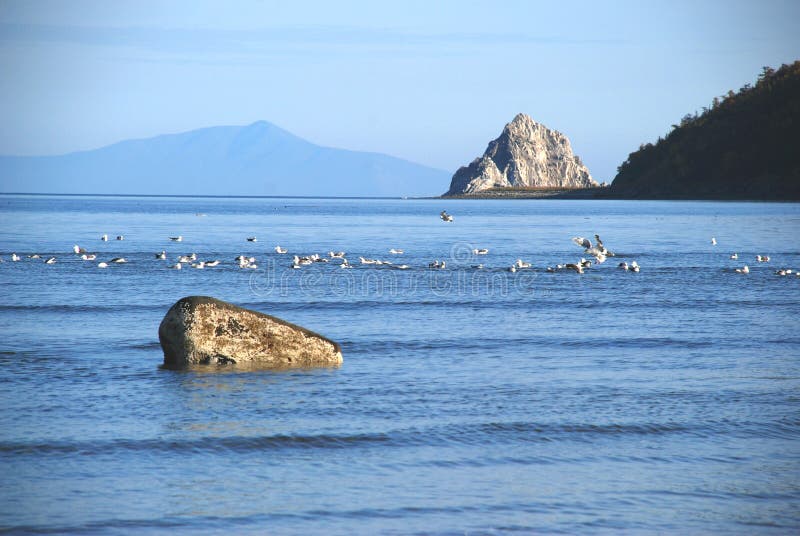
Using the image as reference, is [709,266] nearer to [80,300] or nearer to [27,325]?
[80,300]

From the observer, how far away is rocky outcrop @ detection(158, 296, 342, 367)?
19.9 metres

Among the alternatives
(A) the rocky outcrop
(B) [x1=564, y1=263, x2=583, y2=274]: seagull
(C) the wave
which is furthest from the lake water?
(B) [x1=564, y1=263, x2=583, y2=274]: seagull

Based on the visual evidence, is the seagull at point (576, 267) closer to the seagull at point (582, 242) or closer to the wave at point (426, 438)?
the seagull at point (582, 242)

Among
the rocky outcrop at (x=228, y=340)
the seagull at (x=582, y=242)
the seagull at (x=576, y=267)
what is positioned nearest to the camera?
the rocky outcrop at (x=228, y=340)

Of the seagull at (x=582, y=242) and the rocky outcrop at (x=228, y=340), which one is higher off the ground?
the seagull at (x=582, y=242)

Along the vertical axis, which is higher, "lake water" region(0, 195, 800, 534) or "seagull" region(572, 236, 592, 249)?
"seagull" region(572, 236, 592, 249)

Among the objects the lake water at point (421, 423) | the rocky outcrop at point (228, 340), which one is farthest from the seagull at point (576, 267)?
the rocky outcrop at point (228, 340)

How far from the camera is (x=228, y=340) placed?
1995 centimetres

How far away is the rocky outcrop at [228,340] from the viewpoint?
782 inches

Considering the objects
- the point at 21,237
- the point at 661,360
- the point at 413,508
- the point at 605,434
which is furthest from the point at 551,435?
the point at 21,237

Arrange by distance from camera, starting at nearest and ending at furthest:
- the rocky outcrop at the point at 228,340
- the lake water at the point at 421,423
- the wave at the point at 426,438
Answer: the lake water at the point at 421,423 → the wave at the point at 426,438 → the rocky outcrop at the point at 228,340

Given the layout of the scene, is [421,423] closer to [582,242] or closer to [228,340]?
[228,340]

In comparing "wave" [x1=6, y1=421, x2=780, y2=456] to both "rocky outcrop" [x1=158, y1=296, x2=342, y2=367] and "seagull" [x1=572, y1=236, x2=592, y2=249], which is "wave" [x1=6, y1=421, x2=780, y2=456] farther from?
"seagull" [x1=572, y1=236, x2=592, y2=249]

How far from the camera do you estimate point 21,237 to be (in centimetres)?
7550
